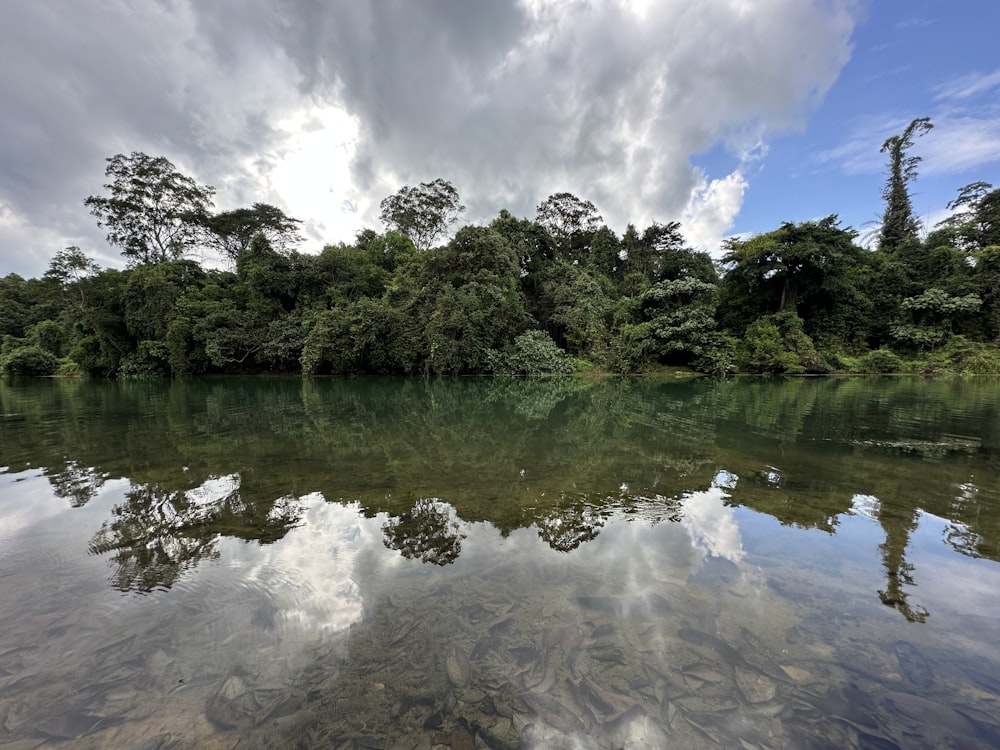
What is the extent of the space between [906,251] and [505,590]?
3956 cm

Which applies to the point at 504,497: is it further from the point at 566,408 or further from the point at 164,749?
the point at 566,408

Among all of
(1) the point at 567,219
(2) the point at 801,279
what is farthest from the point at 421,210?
(2) the point at 801,279

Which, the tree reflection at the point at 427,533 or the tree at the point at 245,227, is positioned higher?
the tree at the point at 245,227

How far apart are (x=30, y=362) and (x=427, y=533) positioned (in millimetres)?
Answer: 45907

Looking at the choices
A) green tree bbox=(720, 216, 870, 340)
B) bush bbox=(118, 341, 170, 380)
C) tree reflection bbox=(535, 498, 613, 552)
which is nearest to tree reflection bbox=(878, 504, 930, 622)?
tree reflection bbox=(535, 498, 613, 552)

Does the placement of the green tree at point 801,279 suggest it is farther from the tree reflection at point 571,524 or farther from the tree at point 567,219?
the tree reflection at point 571,524

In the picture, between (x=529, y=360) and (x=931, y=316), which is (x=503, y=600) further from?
(x=931, y=316)

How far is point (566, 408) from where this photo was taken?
12805 millimetres

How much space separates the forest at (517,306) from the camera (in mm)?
25688

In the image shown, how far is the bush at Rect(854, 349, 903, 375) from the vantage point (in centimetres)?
2570

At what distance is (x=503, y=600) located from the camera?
3086 millimetres

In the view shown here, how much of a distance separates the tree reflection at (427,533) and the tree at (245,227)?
37381mm

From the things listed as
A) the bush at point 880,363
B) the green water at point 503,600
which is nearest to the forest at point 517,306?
the bush at point 880,363

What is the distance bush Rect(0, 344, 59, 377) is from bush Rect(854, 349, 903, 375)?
5809cm
